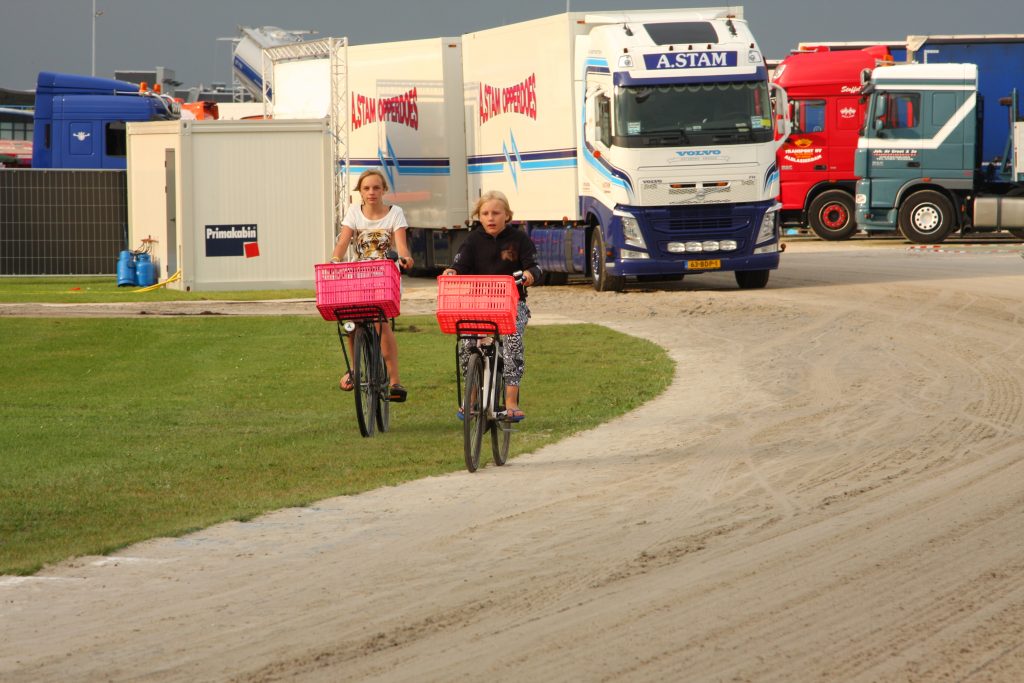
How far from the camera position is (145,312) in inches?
887

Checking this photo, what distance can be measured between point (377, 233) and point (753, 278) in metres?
14.3

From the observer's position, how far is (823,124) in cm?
3694

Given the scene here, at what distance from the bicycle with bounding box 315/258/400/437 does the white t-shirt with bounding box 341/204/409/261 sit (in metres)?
0.48

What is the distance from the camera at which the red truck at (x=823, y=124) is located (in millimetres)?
36688

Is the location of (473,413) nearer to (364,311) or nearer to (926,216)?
(364,311)

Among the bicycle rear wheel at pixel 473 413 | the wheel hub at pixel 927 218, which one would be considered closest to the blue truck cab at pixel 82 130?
the wheel hub at pixel 927 218

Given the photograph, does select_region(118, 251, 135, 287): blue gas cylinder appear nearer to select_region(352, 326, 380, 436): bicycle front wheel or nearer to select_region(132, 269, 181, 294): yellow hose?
select_region(132, 269, 181, 294): yellow hose

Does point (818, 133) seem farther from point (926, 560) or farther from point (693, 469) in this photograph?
point (926, 560)

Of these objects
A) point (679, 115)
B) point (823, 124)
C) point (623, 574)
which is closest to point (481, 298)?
point (623, 574)

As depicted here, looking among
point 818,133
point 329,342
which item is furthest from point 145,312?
point 818,133

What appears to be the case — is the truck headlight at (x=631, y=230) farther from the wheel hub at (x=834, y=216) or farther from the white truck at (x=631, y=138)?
the wheel hub at (x=834, y=216)

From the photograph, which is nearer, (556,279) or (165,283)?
(165,283)

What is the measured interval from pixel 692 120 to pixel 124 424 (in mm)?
13465

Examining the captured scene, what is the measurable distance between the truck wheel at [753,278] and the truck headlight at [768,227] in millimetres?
738
